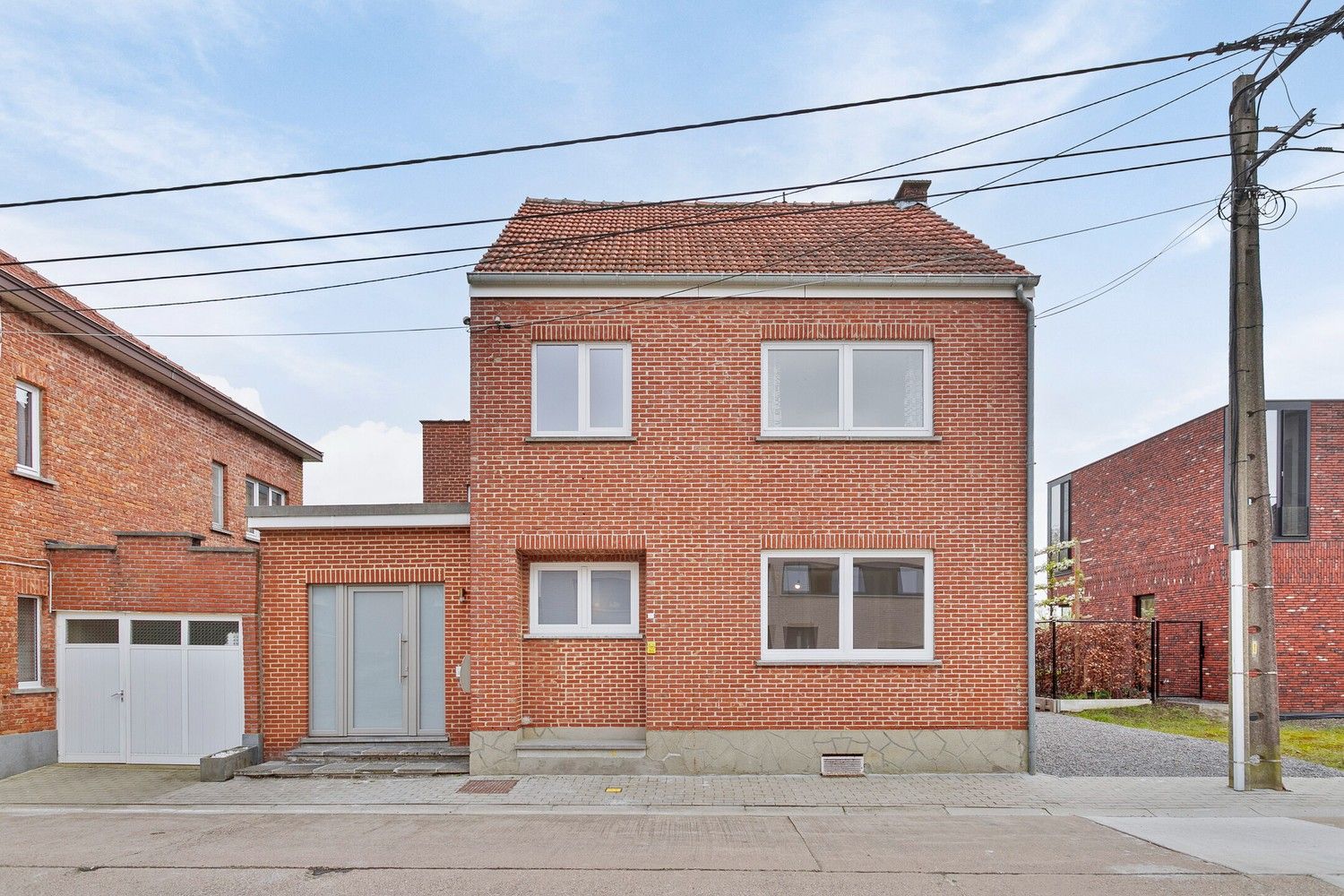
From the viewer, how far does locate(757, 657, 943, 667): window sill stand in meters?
11.4

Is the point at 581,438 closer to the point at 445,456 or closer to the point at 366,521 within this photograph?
the point at 366,521

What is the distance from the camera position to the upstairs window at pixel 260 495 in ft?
67.5

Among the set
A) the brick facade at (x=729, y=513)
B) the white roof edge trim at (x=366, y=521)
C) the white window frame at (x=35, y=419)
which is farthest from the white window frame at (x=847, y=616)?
the white window frame at (x=35, y=419)

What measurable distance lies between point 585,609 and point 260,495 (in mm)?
12613

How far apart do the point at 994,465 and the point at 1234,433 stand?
8.76 ft

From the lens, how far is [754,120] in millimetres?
9117

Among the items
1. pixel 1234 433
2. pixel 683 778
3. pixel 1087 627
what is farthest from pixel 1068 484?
pixel 683 778

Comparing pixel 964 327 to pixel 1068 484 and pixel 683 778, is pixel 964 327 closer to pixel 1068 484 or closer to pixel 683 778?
pixel 683 778

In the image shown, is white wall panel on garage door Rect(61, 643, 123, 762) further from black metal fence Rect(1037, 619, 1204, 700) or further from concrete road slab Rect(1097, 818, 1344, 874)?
black metal fence Rect(1037, 619, 1204, 700)

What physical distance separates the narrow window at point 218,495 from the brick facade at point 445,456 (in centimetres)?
409

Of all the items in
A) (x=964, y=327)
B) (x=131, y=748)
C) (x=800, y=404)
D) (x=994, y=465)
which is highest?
(x=964, y=327)

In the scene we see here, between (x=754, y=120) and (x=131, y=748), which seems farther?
(x=131, y=748)

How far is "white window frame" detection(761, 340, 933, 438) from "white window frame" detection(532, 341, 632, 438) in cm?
173

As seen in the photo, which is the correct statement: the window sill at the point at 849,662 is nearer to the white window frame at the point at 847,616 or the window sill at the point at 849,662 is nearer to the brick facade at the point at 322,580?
the white window frame at the point at 847,616
